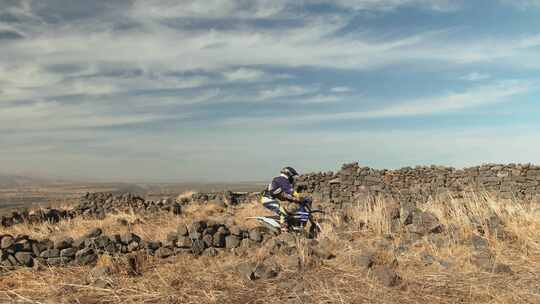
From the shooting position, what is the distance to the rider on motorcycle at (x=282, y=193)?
33.1 feet

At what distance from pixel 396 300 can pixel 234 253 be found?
3.69m

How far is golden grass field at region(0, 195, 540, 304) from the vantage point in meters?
5.54

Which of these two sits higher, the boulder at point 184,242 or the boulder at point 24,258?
the boulder at point 184,242

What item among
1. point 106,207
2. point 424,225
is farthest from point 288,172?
point 106,207

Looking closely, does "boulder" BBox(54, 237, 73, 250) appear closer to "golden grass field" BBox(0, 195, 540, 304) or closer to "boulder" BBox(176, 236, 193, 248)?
"golden grass field" BBox(0, 195, 540, 304)

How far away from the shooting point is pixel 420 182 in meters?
20.8

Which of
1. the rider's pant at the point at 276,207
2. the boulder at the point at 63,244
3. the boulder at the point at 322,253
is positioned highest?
the rider's pant at the point at 276,207

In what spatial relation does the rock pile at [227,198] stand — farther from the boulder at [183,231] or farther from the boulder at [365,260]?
the boulder at [365,260]

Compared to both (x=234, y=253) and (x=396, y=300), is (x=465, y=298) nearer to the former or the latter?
(x=396, y=300)

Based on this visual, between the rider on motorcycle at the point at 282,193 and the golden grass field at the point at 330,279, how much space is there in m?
1.32

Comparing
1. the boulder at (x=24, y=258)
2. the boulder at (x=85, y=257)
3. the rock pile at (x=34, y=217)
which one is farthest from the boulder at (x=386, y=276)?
the rock pile at (x=34, y=217)

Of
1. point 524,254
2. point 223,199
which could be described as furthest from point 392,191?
point 524,254

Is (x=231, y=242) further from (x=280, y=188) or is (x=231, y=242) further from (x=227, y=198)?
(x=227, y=198)

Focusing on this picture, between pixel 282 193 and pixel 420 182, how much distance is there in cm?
1253
